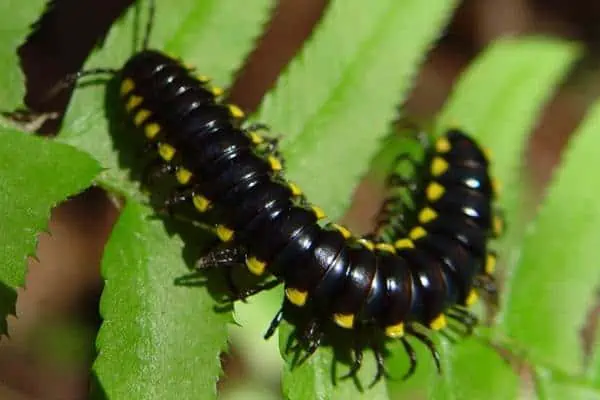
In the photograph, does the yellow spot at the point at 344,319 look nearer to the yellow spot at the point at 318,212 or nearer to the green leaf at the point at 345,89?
the yellow spot at the point at 318,212

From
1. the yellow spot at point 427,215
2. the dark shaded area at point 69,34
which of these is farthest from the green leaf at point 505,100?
the dark shaded area at point 69,34

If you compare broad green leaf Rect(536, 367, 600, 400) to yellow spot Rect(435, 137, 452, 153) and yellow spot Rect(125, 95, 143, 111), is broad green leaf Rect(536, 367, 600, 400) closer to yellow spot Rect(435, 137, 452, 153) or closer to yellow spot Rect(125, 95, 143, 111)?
yellow spot Rect(435, 137, 452, 153)

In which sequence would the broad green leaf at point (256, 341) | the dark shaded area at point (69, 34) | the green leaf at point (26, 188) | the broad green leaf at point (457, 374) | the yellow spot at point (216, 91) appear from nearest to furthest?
the green leaf at point (26, 188) < the yellow spot at point (216, 91) < the broad green leaf at point (457, 374) < the broad green leaf at point (256, 341) < the dark shaded area at point (69, 34)

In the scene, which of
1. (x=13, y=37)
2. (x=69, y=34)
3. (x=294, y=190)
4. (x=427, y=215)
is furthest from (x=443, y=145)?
(x=69, y=34)

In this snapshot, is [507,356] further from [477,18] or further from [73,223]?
[477,18]

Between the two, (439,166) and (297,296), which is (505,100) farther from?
(297,296)

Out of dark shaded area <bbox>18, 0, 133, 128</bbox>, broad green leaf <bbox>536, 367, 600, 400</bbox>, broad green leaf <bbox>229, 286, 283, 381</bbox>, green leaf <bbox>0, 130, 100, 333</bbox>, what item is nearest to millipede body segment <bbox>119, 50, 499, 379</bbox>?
green leaf <bbox>0, 130, 100, 333</bbox>

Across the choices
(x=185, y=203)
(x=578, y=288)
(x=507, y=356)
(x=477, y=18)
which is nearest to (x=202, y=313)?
(x=185, y=203)
